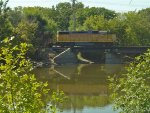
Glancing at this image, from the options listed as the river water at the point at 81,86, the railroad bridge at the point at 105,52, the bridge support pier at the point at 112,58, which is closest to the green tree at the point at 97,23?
the railroad bridge at the point at 105,52

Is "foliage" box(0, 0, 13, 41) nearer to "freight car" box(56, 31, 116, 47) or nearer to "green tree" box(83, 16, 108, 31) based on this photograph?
"freight car" box(56, 31, 116, 47)

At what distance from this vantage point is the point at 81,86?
32281mm

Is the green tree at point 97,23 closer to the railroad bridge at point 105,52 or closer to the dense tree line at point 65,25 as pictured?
the dense tree line at point 65,25

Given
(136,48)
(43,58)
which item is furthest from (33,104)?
(136,48)

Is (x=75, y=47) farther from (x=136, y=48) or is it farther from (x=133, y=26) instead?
(x=133, y=26)

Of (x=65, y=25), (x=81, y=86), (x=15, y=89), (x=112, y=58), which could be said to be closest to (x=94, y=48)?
(x=112, y=58)

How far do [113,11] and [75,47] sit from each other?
4241 cm

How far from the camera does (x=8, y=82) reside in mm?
5629

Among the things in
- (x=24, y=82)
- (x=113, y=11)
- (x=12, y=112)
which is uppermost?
(x=113, y=11)

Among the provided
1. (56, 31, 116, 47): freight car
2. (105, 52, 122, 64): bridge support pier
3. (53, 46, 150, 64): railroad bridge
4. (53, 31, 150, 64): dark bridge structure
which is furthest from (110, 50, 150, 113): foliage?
(56, 31, 116, 47): freight car

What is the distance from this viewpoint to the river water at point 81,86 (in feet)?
73.4

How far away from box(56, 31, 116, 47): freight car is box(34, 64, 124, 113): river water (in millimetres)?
6099

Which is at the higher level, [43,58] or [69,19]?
[69,19]

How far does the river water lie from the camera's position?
73.4 ft
